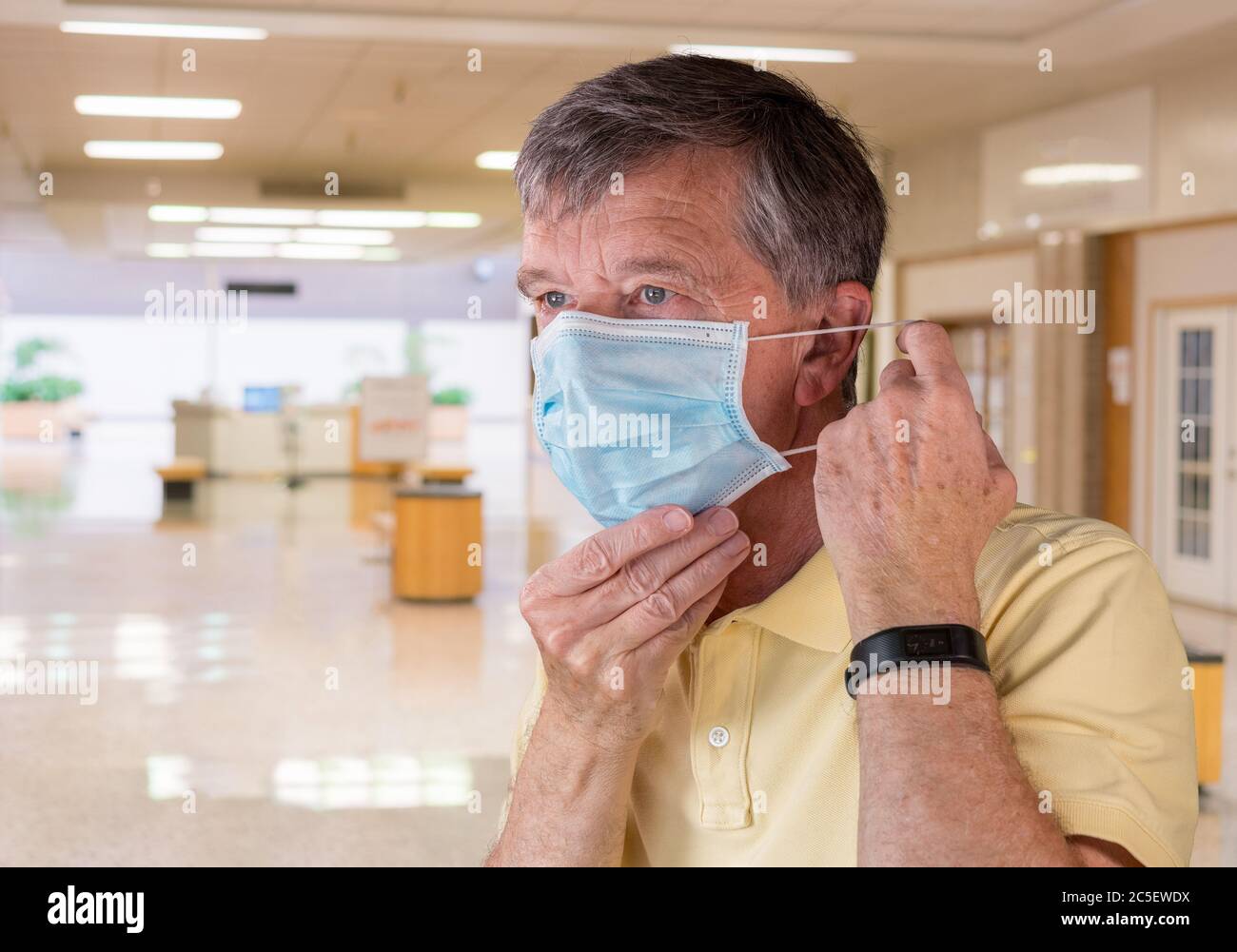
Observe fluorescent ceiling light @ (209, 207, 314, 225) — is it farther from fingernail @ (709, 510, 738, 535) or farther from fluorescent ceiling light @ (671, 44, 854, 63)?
fingernail @ (709, 510, 738, 535)

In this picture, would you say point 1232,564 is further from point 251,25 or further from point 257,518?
point 257,518

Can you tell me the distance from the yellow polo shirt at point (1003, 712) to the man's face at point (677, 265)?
0.24 m

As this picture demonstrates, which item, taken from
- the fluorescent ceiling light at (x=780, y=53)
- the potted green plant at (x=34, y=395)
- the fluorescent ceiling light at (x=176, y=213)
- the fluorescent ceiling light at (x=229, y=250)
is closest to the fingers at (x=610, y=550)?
the fluorescent ceiling light at (x=780, y=53)

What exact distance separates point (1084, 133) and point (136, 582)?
8.27 m

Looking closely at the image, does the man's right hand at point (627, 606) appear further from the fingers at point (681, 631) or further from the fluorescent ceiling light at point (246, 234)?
the fluorescent ceiling light at point (246, 234)

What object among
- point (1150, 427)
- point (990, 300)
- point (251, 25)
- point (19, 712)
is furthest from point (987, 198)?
point (19, 712)

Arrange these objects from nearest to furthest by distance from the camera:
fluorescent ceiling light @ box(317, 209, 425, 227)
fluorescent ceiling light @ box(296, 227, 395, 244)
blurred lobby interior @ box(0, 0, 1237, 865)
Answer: blurred lobby interior @ box(0, 0, 1237, 865), fluorescent ceiling light @ box(317, 209, 425, 227), fluorescent ceiling light @ box(296, 227, 395, 244)

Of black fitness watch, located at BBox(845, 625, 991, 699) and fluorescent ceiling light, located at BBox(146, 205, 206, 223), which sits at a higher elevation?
fluorescent ceiling light, located at BBox(146, 205, 206, 223)

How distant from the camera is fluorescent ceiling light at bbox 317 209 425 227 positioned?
15.3 meters

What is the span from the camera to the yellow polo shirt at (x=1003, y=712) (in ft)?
3.42

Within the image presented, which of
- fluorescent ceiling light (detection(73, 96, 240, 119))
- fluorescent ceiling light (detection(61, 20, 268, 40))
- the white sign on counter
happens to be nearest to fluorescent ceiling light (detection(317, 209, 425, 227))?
fluorescent ceiling light (detection(73, 96, 240, 119))

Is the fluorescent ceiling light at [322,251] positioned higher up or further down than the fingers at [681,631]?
higher up

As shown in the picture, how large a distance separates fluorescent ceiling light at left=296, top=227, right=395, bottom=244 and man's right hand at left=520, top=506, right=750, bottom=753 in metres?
17.1

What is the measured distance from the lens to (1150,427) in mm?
10305
